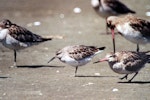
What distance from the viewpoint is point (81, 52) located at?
12648mm

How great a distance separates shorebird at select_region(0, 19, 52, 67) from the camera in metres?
13.7

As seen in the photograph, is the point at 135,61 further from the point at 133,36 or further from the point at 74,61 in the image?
Answer: the point at 133,36

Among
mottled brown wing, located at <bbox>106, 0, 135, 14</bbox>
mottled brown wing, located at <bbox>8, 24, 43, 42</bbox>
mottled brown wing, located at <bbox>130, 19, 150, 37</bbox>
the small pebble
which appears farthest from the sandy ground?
mottled brown wing, located at <bbox>130, 19, 150, 37</bbox>

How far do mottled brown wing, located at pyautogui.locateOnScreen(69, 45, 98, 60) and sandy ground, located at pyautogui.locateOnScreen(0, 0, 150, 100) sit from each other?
0.35m

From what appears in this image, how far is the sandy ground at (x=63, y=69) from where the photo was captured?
34.9 feet

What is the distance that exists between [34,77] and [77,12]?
8767mm

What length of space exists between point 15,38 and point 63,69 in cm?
147

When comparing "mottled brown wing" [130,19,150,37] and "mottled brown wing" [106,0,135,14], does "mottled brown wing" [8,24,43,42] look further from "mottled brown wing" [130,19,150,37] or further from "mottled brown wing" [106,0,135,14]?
"mottled brown wing" [106,0,135,14]

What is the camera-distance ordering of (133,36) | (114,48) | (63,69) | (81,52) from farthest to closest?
(114,48) → (133,36) → (63,69) → (81,52)

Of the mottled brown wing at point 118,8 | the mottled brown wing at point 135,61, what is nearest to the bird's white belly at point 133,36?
the mottled brown wing at point 135,61

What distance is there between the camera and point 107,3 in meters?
19.0

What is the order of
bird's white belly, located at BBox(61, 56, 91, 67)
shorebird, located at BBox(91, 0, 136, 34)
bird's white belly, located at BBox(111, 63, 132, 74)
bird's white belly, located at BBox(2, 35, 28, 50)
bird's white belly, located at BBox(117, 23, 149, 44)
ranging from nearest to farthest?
bird's white belly, located at BBox(111, 63, 132, 74) → bird's white belly, located at BBox(61, 56, 91, 67) → bird's white belly, located at BBox(2, 35, 28, 50) → bird's white belly, located at BBox(117, 23, 149, 44) → shorebird, located at BBox(91, 0, 136, 34)

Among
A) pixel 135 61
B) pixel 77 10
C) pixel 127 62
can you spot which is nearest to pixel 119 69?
pixel 127 62

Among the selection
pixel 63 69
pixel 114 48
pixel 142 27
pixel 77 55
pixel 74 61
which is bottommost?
pixel 63 69
